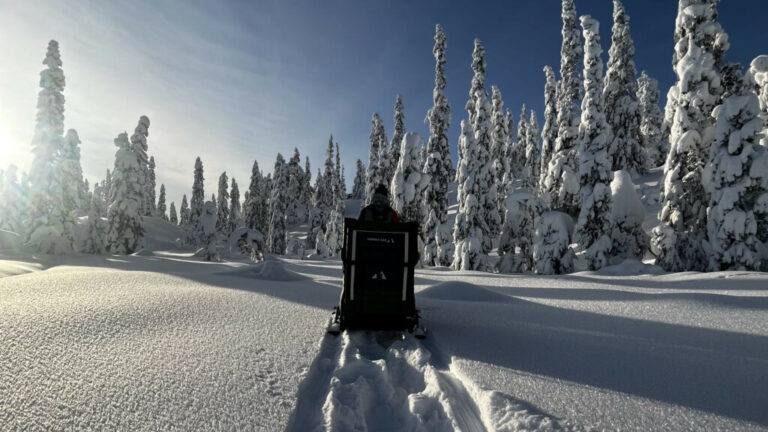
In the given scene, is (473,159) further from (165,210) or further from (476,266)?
(165,210)

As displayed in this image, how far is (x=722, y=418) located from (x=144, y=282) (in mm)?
8908

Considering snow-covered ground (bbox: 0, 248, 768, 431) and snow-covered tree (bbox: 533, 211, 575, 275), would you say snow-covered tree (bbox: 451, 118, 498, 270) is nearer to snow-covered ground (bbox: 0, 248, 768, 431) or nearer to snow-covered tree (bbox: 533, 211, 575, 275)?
snow-covered tree (bbox: 533, 211, 575, 275)

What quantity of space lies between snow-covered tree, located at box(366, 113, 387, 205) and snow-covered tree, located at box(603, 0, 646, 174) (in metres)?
24.1

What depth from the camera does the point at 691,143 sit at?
54.4 feet

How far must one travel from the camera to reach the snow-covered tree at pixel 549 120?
136 ft

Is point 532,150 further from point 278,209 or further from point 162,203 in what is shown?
point 162,203

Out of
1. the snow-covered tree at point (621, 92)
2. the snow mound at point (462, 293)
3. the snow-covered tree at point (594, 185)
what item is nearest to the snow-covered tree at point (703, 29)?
the snow-covered tree at point (594, 185)

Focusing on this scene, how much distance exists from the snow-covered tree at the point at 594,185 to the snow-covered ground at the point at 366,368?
582 inches

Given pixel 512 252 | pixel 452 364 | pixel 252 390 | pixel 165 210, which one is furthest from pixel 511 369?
pixel 165 210

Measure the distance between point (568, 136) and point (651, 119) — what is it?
42802 mm

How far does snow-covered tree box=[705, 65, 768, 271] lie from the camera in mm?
14453

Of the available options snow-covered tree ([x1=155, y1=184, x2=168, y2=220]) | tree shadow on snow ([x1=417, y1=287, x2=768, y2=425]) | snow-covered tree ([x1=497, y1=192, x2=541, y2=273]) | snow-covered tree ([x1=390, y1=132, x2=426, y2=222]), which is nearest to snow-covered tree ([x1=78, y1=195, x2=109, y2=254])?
snow-covered tree ([x1=390, y1=132, x2=426, y2=222])

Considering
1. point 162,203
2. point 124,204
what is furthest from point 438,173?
point 162,203

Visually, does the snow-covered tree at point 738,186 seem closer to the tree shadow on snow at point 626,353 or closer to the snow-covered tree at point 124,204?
the tree shadow on snow at point 626,353
